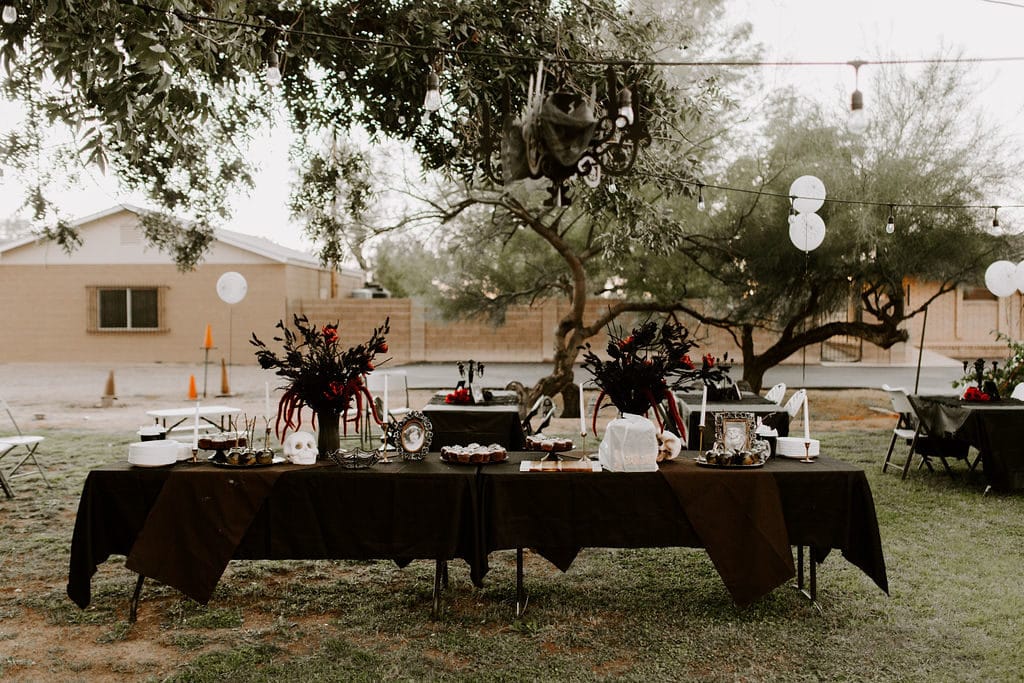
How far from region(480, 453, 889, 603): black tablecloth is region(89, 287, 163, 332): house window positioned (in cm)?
1875

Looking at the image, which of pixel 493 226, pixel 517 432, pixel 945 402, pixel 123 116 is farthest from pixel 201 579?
pixel 493 226

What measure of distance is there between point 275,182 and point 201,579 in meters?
6.17

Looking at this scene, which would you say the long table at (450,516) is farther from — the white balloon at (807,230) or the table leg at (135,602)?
the white balloon at (807,230)

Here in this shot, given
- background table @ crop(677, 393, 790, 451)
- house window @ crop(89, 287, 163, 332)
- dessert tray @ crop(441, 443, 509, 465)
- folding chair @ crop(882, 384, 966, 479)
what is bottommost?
folding chair @ crop(882, 384, 966, 479)

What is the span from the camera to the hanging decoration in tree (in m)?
8.15

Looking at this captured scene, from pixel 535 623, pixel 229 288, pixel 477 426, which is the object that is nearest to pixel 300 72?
pixel 477 426

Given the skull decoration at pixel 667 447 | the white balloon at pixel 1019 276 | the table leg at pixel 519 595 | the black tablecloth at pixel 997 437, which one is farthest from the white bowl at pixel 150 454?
the white balloon at pixel 1019 276

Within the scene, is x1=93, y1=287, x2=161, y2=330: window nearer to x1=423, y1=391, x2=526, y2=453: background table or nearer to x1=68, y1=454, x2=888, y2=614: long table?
x1=423, y1=391, x2=526, y2=453: background table

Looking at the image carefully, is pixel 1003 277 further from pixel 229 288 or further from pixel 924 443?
pixel 229 288

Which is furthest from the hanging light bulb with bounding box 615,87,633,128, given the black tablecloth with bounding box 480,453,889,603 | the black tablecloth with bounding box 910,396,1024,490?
the black tablecloth with bounding box 910,396,1024,490

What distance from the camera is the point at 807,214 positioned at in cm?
848

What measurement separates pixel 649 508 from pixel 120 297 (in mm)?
19720

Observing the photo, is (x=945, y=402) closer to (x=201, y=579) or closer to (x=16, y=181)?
(x=201, y=579)

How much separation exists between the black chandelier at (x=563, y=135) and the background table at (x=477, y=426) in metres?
3.21
